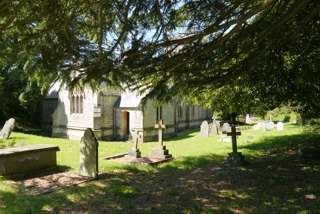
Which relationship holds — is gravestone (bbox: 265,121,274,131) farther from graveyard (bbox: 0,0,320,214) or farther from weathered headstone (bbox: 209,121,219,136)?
graveyard (bbox: 0,0,320,214)

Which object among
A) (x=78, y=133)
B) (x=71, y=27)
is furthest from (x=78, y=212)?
(x=78, y=133)

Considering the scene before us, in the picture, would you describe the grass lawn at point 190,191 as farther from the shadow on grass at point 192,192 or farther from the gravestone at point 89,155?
the gravestone at point 89,155

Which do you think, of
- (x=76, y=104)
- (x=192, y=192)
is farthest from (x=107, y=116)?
(x=192, y=192)

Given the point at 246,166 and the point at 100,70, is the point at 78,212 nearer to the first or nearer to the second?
the point at 100,70

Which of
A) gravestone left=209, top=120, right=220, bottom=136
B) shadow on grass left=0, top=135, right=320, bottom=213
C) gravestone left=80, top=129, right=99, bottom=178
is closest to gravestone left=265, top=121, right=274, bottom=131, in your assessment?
gravestone left=209, top=120, right=220, bottom=136

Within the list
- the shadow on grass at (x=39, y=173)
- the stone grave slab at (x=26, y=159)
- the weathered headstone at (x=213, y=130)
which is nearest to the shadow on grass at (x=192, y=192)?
the shadow on grass at (x=39, y=173)

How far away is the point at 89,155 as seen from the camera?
489 inches

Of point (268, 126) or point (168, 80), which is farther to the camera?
point (268, 126)

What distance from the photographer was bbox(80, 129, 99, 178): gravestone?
1226cm

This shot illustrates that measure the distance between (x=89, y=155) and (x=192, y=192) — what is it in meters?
4.07

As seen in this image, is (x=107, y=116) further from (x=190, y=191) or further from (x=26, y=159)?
(x=190, y=191)

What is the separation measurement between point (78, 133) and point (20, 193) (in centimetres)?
1849

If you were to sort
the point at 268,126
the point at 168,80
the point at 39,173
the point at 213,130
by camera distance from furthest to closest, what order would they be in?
the point at 268,126
the point at 213,130
the point at 39,173
the point at 168,80

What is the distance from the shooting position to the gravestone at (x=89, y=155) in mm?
12258
